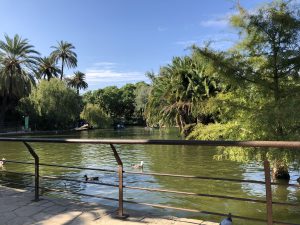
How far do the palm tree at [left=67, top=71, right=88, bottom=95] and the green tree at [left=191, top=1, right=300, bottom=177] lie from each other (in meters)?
80.7

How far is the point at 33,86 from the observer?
58.1 metres

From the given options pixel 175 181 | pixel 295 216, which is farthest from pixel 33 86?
pixel 295 216

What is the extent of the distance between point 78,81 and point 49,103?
33.5m

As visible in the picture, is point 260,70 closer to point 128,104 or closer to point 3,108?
point 3,108

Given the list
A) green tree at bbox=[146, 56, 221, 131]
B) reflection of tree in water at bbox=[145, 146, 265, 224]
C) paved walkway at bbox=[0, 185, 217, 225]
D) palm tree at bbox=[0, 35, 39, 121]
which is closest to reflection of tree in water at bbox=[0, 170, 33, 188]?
reflection of tree in water at bbox=[145, 146, 265, 224]

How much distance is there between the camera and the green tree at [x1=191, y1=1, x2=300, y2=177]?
10461 millimetres

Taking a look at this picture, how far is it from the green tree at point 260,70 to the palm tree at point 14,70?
152ft

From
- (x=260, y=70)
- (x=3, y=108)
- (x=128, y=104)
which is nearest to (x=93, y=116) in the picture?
(x=3, y=108)

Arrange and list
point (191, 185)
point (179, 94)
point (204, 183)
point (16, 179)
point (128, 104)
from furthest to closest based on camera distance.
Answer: point (128, 104)
point (179, 94)
point (16, 179)
point (204, 183)
point (191, 185)

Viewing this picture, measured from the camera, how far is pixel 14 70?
53.4m

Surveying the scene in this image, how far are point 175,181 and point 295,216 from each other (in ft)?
16.6

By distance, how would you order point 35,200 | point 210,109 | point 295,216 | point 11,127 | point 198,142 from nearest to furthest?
1. point 198,142
2. point 35,200
3. point 295,216
4. point 210,109
5. point 11,127

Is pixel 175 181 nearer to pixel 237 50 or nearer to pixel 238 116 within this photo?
pixel 238 116

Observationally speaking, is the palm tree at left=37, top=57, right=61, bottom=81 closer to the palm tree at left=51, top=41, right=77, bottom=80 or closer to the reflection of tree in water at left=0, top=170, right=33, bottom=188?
the palm tree at left=51, top=41, right=77, bottom=80
